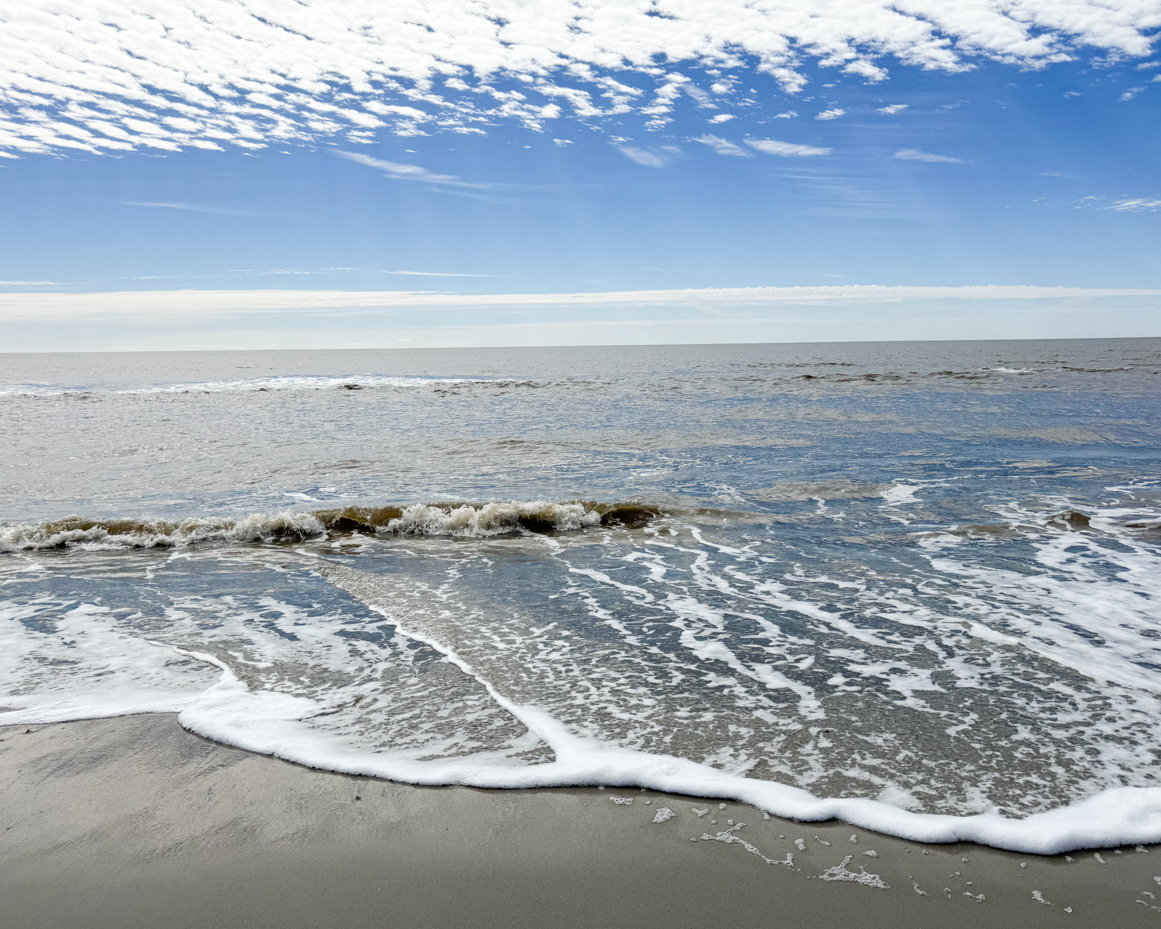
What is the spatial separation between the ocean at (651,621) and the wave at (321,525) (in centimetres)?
5

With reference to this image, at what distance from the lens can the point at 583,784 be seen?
13.1 ft

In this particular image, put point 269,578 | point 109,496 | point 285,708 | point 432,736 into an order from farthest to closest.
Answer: point 109,496
point 269,578
point 285,708
point 432,736

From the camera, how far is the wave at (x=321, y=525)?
1041 cm

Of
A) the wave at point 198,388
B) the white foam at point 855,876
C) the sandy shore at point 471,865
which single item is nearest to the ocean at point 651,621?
the sandy shore at point 471,865

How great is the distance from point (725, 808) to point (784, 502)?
9.16 m

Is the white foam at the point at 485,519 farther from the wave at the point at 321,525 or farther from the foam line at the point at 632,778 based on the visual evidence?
the foam line at the point at 632,778

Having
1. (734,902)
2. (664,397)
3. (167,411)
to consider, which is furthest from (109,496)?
(664,397)

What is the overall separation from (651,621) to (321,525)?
6.56m

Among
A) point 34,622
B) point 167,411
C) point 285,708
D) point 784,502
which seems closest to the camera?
point 285,708

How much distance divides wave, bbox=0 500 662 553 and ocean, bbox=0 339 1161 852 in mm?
50

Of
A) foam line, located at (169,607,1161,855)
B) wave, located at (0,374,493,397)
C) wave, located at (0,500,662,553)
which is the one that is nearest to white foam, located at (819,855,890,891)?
foam line, located at (169,607,1161,855)

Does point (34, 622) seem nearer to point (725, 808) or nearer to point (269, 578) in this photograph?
point (269, 578)

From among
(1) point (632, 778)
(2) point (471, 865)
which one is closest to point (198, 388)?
(1) point (632, 778)

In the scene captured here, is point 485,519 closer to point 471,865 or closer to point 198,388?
point 471,865
